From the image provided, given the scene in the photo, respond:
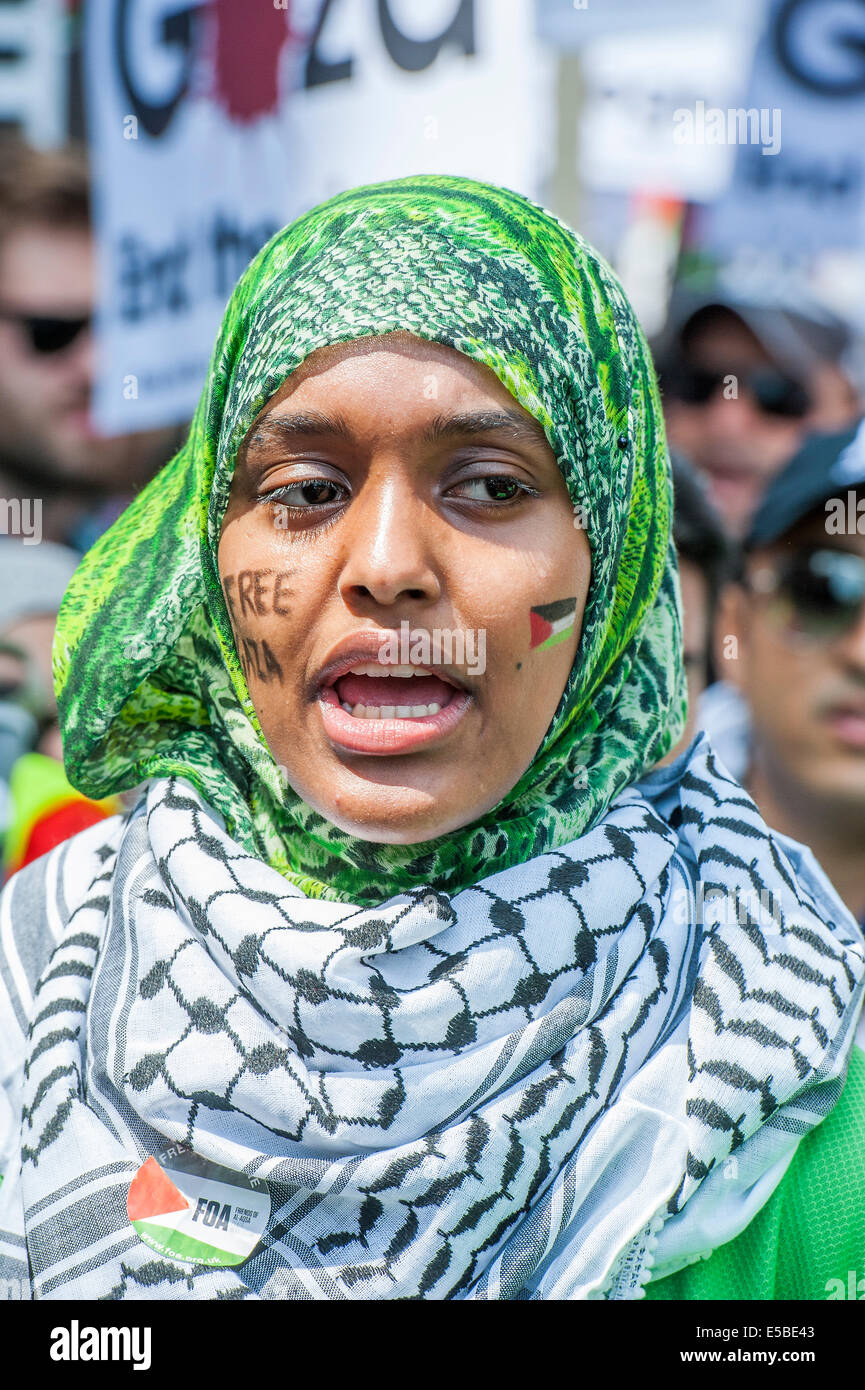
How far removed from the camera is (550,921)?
133 centimetres

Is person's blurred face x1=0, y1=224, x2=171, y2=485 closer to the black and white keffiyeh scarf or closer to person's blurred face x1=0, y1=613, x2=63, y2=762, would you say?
person's blurred face x1=0, y1=613, x2=63, y2=762

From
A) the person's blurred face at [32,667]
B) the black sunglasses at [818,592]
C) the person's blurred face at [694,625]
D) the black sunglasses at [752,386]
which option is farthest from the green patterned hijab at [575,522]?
the black sunglasses at [752,386]

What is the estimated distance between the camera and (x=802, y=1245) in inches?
52.6

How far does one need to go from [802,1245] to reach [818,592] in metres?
1.96

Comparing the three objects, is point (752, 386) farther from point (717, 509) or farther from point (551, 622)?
point (551, 622)

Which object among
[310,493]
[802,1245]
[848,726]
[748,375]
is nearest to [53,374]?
[748,375]

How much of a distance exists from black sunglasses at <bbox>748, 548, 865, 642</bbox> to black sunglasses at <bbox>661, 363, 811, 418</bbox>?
96 centimetres

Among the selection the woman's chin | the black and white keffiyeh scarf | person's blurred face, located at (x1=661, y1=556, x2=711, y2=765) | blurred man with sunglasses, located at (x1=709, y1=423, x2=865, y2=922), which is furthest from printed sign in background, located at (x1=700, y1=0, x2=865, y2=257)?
the woman's chin

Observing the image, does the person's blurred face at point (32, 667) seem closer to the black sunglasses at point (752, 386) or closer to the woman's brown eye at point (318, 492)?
the black sunglasses at point (752, 386)

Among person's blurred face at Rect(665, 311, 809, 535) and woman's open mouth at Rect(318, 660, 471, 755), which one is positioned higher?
person's blurred face at Rect(665, 311, 809, 535)

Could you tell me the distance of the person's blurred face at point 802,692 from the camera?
9.78 feet

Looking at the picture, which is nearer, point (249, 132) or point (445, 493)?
point (445, 493)

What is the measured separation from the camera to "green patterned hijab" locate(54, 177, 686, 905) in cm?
133
